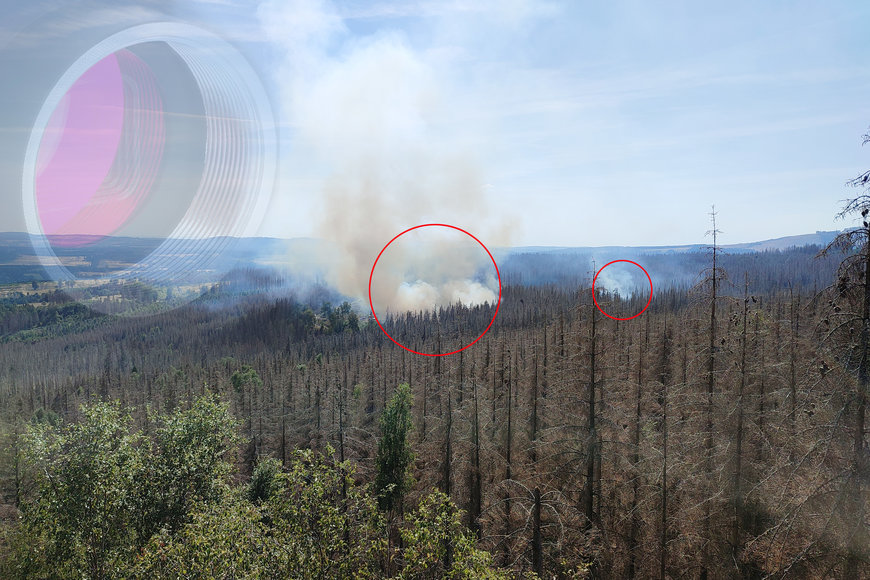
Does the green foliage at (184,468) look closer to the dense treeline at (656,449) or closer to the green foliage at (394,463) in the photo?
the dense treeline at (656,449)

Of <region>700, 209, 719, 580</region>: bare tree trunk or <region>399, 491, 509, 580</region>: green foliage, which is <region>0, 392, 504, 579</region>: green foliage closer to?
<region>399, 491, 509, 580</region>: green foliage

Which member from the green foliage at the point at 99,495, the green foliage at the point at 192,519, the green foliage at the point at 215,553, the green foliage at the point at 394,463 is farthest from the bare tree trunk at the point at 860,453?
the green foliage at the point at 394,463

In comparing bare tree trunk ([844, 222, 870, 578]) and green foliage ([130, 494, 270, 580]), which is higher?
bare tree trunk ([844, 222, 870, 578])

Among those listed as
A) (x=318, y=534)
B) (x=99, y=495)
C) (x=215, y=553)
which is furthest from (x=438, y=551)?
(x=99, y=495)

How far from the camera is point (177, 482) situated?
18312 mm

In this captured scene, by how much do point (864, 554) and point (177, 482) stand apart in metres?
20.1

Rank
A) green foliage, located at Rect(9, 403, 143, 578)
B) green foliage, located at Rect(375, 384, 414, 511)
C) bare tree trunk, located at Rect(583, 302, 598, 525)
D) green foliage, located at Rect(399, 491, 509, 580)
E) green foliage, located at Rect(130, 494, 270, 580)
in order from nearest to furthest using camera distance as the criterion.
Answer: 1. green foliage, located at Rect(399, 491, 509, 580)
2. green foliage, located at Rect(130, 494, 270, 580)
3. green foliage, located at Rect(9, 403, 143, 578)
4. bare tree trunk, located at Rect(583, 302, 598, 525)
5. green foliage, located at Rect(375, 384, 414, 511)

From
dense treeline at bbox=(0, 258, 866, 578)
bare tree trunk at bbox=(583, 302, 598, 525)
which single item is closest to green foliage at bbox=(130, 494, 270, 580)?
Answer: dense treeline at bbox=(0, 258, 866, 578)

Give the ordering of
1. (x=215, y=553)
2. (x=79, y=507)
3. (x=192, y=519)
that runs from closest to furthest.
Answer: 1. (x=215, y=553)
2. (x=79, y=507)
3. (x=192, y=519)

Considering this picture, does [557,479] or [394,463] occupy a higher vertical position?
[557,479]

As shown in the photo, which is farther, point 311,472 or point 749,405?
point 749,405

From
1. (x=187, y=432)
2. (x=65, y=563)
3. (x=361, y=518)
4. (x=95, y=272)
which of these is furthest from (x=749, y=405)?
(x=95, y=272)

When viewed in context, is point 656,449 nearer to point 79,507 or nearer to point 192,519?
point 192,519

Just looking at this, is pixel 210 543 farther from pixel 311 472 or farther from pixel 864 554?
pixel 864 554
